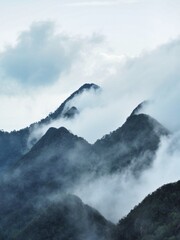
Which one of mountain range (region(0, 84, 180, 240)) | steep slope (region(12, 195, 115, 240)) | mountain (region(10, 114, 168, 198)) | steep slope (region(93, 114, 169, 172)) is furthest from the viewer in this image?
mountain (region(10, 114, 168, 198))

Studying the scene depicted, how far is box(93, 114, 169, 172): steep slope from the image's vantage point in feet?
593

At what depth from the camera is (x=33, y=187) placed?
633ft

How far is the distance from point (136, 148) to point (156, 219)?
2930 inches

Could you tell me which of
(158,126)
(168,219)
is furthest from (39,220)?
(158,126)

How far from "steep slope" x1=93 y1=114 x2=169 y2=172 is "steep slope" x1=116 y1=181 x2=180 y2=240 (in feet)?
176

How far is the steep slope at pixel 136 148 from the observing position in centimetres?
18062

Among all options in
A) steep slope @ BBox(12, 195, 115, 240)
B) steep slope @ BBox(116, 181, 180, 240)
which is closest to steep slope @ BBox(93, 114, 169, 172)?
steep slope @ BBox(12, 195, 115, 240)

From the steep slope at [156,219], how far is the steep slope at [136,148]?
53768 millimetres

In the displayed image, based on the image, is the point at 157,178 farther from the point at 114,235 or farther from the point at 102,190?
the point at 114,235

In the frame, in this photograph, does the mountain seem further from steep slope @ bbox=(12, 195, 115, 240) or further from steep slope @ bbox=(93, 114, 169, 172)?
steep slope @ bbox=(12, 195, 115, 240)

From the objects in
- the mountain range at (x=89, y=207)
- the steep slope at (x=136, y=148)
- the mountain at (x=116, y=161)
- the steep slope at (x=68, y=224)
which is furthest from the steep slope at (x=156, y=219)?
the mountain at (x=116, y=161)

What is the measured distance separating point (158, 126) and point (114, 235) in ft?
273

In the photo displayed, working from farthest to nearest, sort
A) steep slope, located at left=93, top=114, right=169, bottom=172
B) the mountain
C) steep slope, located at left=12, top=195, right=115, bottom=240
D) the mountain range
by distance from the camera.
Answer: the mountain
steep slope, located at left=93, top=114, right=169, bottom=172
steep slope, located at left=12, top=195, right=115, bottom=240
the mountain range

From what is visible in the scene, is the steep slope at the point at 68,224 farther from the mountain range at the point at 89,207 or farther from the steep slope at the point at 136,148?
the steep slope at the point at 136,148
